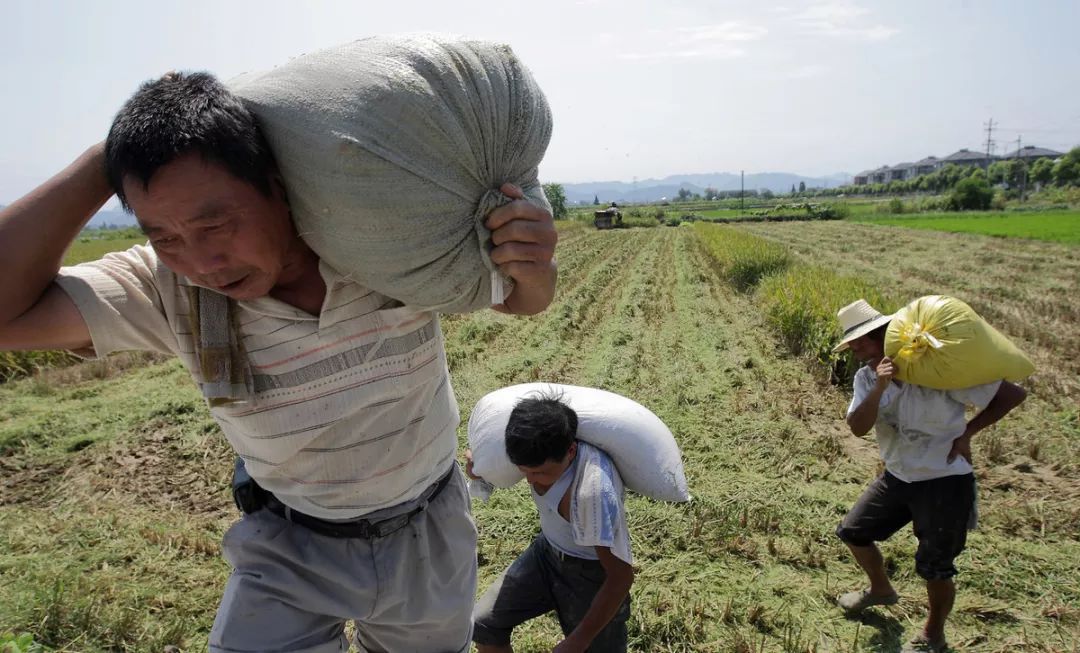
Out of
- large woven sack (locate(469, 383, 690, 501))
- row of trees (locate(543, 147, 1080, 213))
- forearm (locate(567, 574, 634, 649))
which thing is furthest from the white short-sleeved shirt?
row of trees (locate(543, 147, 1080, 213))

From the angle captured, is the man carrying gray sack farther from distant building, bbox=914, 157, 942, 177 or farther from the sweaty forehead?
distant building, bbox=914, 157, 942, 177

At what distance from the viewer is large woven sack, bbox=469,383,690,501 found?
2596mm

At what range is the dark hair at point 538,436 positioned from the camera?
2.13 m

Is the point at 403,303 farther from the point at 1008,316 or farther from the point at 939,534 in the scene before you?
the point at 1008,316

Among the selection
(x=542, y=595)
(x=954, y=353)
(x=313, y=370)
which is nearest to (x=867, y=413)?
(x=954, y=353)

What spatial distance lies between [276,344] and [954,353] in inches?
111

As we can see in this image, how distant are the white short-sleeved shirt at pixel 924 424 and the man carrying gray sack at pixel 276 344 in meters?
2.25

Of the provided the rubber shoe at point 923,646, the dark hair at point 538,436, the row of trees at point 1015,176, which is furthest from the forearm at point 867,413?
the row of trees at point 1015,176

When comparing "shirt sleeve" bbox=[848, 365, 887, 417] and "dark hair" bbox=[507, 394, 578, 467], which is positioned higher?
"dark hair" bbox=[507, 394, 578, 467]

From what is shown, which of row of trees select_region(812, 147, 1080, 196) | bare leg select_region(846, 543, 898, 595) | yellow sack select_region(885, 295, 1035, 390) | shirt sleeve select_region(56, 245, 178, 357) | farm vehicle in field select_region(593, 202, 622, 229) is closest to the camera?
shirt sleeve select_region(56, 245, 178, 357)

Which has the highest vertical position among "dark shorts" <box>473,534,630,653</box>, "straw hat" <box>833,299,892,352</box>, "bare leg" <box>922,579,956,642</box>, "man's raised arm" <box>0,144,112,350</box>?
"man's raised arm" <box>0,144,112,350</box>

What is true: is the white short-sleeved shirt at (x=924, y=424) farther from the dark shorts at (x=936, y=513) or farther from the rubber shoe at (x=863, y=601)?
the rubber shoe at (x=863, y=601)

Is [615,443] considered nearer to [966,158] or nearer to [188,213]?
[188,213]

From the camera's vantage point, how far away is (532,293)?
133 cm
